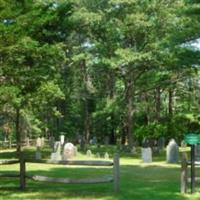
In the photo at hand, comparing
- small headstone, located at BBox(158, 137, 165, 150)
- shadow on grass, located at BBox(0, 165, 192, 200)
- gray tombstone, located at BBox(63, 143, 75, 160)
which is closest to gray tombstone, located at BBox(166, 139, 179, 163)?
gray tombstone, located at BBox(63, 143, 75, 160)

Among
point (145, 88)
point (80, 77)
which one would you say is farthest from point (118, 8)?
point (80, 77)

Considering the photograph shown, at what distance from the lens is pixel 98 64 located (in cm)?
4138

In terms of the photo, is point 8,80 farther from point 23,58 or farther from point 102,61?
point 102,61

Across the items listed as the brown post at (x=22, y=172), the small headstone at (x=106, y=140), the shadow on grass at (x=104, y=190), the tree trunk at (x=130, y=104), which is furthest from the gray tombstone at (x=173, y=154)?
the small headstone at (x=106, y=140)

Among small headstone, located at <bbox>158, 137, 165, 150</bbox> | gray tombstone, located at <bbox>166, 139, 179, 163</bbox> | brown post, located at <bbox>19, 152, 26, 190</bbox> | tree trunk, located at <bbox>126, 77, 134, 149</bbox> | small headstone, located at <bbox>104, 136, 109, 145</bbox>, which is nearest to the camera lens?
brown post, located at <bbox>19, 152, 26, 190</bbox>

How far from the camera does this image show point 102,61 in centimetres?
3866

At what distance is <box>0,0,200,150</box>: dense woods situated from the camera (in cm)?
1534

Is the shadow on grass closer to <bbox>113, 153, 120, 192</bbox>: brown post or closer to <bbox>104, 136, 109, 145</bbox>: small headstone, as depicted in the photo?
<bbox>113, 153, 120, 192</bbox>: brown post

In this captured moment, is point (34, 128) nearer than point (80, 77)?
No

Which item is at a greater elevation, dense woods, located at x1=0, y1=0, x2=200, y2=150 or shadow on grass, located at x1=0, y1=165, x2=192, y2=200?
dense woods, located at x1=0, y1=0, x2=200, y2=150

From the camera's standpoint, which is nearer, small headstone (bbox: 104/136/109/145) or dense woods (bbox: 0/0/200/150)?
dense woods (bbox: 0/0/200/150)

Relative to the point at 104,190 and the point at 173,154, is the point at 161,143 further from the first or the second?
the point at 104,190

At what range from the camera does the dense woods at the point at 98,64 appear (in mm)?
15336

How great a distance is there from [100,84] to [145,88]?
8911 mm
